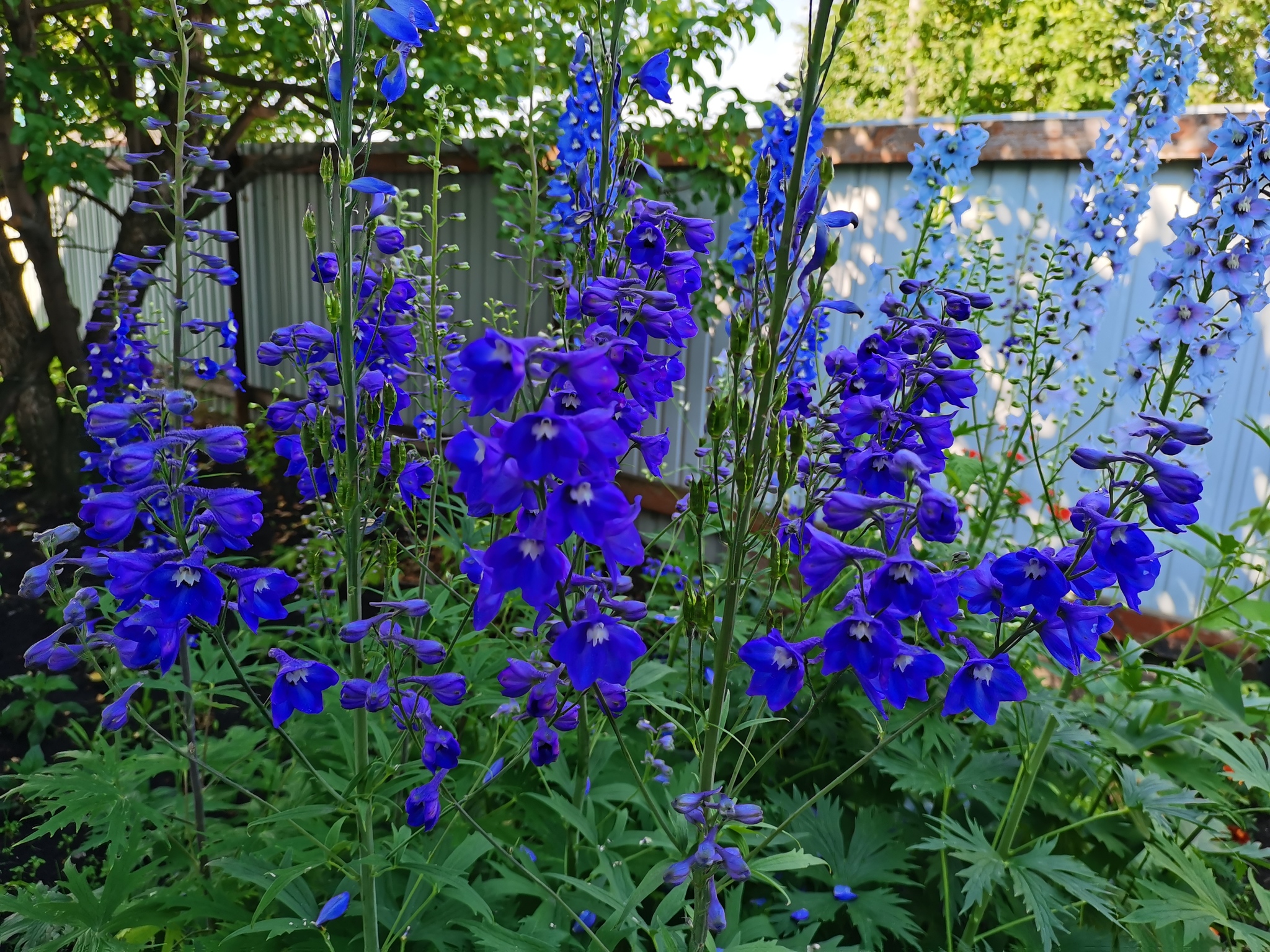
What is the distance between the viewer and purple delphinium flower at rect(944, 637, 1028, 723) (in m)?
1.24

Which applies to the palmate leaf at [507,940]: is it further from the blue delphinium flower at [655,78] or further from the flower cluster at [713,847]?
the blue delphinium flower at [655,78]

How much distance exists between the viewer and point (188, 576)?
1269mm

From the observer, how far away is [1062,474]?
451 cm

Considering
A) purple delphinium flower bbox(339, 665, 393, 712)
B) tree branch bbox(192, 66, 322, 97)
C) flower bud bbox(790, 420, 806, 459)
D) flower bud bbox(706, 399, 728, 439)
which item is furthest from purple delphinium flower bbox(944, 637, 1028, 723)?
tree branch bbox(192, 66, 322, 97)

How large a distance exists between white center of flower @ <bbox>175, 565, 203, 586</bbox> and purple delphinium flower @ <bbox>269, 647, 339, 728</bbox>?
0.59ft

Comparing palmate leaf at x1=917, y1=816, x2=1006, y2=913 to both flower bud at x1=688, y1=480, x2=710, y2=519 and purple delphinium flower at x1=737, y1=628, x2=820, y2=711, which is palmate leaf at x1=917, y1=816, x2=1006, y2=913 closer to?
purple delphinium flower at x1=737, y1=628, x2=820, y2=711

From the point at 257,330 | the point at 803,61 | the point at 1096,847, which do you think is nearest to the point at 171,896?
the point at 803,61

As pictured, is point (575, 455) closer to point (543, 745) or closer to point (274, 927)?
point (543, 745)

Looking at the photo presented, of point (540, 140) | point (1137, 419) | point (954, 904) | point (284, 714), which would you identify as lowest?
point (954, 904)

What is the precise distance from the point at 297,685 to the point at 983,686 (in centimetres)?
111

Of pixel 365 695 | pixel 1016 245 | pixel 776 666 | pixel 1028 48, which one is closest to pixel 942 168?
pixel 1016 245

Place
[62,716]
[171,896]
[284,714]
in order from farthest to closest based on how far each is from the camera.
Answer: [62,716] < [171,896] < [284,714]

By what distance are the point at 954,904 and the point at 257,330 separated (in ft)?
29.2

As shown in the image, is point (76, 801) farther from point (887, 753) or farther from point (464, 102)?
point (464, 102)
